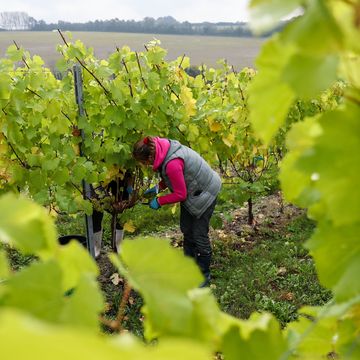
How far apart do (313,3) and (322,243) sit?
0.35 metres

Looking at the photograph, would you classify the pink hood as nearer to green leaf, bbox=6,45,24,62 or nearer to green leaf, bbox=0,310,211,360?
green leaf, bbox=6,45,24,62

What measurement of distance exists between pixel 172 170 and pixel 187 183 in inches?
12.7

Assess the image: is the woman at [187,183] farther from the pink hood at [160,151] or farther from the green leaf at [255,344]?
the green leaf at [255,344]

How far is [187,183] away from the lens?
14.0 feet

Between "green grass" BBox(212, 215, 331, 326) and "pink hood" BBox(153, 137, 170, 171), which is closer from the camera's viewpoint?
"pink hood" BBox(153, 137, 170, 171)

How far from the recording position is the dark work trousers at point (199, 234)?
4.54 meters

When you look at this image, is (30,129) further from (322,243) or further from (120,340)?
(120,340)

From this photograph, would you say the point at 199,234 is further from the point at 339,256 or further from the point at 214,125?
the point at 339,256

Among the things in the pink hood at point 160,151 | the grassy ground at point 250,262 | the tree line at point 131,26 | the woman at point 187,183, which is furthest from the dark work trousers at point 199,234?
the tree line at point 131,26

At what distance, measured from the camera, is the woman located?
3.96 meters

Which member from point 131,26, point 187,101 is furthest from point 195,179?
point 131,26

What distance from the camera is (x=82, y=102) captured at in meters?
4.32

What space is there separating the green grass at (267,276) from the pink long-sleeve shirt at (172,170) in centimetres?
108

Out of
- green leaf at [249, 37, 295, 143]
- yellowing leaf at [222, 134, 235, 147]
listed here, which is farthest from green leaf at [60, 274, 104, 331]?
yellowing leaf at [222, 134, 235, 147]
